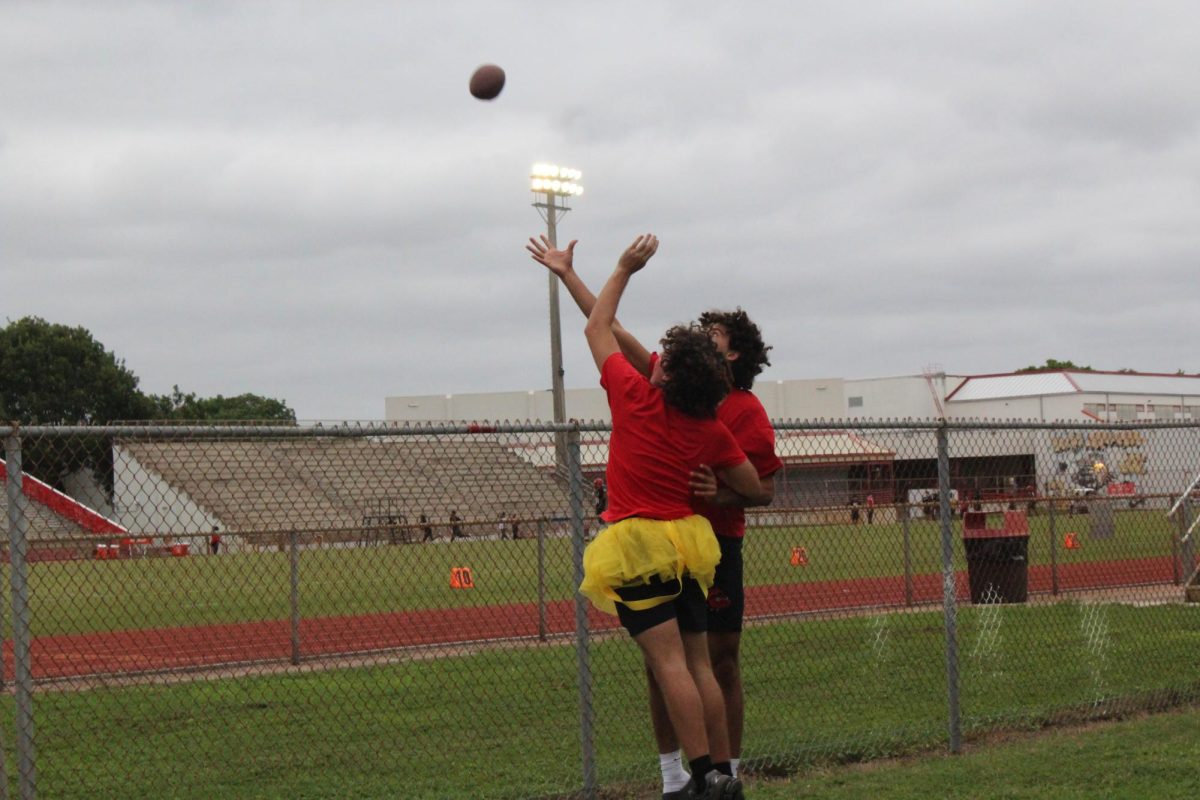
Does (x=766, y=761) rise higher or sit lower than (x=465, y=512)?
lower

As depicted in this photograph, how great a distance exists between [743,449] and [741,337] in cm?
50

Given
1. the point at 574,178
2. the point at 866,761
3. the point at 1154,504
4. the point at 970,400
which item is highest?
the point at 574,178

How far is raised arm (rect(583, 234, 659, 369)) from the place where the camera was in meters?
5.82

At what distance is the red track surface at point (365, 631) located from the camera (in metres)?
13.1

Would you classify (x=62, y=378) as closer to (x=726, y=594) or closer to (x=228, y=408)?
(x=228, y=408)

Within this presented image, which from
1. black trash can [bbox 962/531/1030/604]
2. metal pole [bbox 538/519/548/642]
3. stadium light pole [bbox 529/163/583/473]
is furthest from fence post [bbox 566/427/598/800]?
stadium light pole [bbox 529/163/583/473]

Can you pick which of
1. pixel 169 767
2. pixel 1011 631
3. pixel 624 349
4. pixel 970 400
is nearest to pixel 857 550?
pixel 1011 631

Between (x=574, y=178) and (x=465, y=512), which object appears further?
(x=574, y=178)

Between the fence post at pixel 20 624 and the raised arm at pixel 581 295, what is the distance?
2377mm

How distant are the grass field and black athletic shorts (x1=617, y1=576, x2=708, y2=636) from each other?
6.17 metres

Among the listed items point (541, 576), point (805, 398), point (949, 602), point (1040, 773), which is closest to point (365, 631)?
point (541, 576)

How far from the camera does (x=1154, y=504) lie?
1706 centimetres

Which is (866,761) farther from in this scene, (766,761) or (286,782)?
(286,782)

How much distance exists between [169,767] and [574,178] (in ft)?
129
